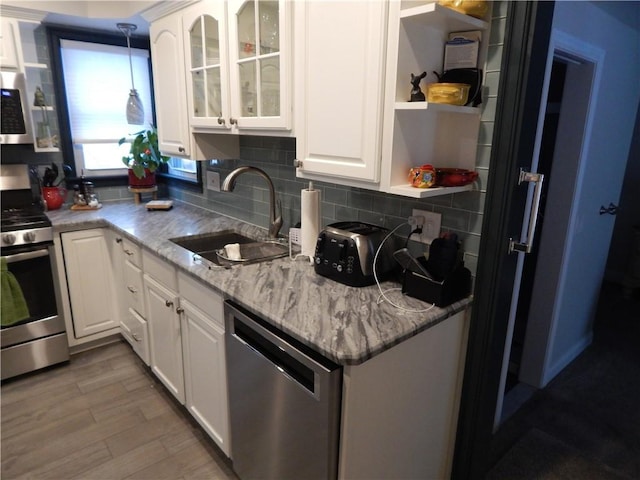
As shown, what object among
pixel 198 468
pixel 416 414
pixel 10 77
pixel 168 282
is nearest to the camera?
pixel 416 414

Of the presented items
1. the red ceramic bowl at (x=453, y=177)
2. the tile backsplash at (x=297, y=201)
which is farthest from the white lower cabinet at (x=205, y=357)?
the red ceramic bowl at (x=453, y=177)

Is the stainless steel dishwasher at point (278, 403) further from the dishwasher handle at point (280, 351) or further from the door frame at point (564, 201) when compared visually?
the door frame at point (564, 201)

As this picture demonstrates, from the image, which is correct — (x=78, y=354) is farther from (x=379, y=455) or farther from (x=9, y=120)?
(x=379, y=455)

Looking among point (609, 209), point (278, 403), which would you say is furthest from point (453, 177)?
point (609, 209)

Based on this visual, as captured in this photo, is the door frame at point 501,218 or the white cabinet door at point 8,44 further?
the white cabinet door at point 8,44

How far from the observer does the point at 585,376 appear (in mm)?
2607

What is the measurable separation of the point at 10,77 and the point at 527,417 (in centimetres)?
353

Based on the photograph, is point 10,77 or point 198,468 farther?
point 10,77

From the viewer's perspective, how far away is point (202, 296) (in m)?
1.79

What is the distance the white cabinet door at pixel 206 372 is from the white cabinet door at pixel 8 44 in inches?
74.0

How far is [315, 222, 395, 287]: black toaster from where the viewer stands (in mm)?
1587

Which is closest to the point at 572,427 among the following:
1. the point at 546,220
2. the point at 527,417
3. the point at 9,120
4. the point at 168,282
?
the point at 527,417

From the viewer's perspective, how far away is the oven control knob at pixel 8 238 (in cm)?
230

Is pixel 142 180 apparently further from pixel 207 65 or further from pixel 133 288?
pixel 207 65
